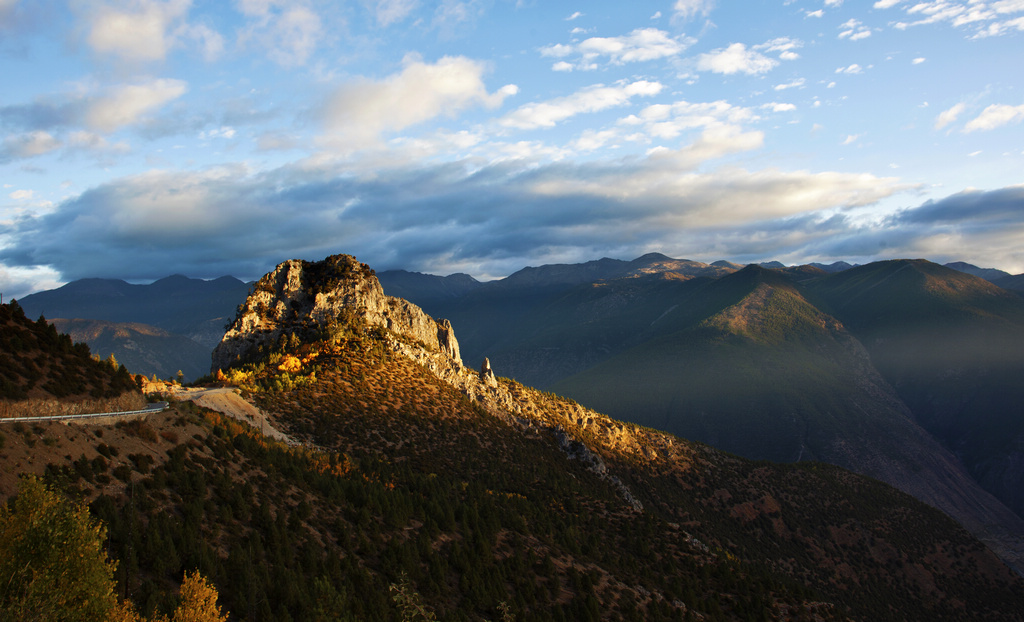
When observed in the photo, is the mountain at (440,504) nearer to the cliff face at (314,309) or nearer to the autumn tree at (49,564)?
the cliff face at (314,309)

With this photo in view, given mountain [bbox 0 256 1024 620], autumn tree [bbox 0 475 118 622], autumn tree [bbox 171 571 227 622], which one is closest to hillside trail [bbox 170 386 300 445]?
mountain [bbox 0 256 1024 620]

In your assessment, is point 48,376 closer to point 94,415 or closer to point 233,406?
point 94,415

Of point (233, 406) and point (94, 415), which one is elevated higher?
point (94, 415)

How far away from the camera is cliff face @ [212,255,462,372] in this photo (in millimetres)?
81062

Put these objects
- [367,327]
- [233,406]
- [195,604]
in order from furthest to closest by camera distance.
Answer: [367,327]
[233,406]
[195,604]

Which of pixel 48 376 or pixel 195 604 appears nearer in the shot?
pixel 195 604

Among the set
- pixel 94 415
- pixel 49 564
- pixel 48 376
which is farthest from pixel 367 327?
pixel 49 564

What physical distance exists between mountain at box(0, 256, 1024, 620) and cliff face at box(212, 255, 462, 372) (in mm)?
325

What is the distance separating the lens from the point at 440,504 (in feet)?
144

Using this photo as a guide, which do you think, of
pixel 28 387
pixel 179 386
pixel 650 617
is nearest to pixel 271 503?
pixel 28 387

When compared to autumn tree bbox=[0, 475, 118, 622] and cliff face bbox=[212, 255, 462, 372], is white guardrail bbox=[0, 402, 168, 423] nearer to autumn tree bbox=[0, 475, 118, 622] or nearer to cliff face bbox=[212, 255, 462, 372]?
autumn tree bbox=[0, 475, 118, 622]

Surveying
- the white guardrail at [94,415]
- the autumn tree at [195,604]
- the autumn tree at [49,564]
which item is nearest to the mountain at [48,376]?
the white guardrail at [94,415]

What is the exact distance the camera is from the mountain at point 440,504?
2577 cm

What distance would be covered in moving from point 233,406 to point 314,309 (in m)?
32.0
